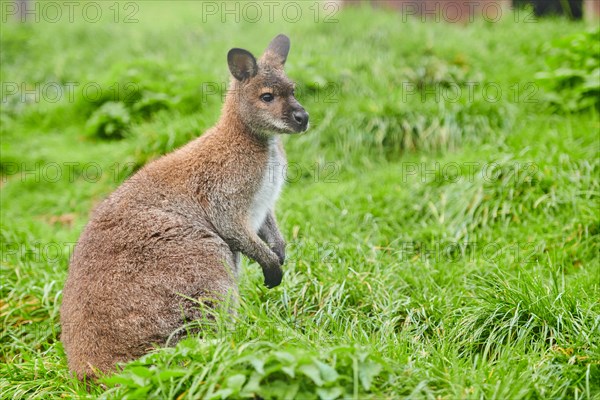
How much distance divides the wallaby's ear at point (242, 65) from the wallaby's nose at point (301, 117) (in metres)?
0.46

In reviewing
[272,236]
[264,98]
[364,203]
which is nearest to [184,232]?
[272,236]

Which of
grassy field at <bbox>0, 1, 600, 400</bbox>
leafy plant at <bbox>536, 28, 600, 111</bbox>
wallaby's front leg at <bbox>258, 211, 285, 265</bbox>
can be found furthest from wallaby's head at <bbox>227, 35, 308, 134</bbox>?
leafy plant at <bbox>536, 28, 600, 111</bbox>

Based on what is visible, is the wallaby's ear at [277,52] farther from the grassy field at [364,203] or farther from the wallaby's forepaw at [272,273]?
the grassy field at [364,203]

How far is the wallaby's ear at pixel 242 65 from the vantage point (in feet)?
15.3

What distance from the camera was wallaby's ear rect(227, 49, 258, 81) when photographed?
4668 mm

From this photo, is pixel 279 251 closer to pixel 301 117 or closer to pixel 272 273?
pixel 272 273

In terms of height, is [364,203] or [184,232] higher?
[184,232]

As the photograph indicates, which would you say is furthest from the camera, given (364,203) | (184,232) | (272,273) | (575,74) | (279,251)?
(575,74)

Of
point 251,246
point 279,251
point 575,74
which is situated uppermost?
point 575,74

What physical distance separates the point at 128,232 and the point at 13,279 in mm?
2105

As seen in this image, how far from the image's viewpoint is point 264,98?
470 centimetres

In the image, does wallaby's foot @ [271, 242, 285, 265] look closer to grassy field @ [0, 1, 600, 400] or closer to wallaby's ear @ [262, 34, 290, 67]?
grassy field @ [0, 1, 600, 400]

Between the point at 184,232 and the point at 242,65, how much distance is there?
52.6 inches

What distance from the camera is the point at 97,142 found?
918 cm
